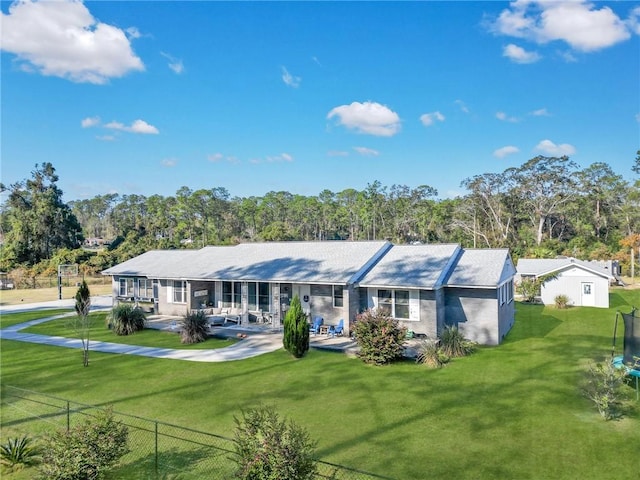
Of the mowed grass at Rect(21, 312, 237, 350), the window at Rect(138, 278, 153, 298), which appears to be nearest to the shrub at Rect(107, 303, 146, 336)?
the mowed grass at Rect(21, 312, 237, 350)

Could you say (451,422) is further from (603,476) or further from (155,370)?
(155,370)

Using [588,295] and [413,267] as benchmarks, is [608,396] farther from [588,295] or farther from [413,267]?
[588,295]

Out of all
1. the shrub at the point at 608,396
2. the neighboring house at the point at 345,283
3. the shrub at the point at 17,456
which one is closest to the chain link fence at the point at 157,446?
the shrub at the point at 17,456

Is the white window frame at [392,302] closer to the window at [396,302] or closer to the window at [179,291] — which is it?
the window at [396,302]

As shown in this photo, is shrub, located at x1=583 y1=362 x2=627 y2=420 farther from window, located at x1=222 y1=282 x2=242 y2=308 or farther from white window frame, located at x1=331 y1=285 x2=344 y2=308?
window, located at x1=222 y1=282 x2=242 y2=308

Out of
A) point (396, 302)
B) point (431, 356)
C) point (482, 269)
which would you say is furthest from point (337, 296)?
point (482, 269)

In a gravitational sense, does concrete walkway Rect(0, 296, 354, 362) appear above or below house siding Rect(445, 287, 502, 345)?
below
